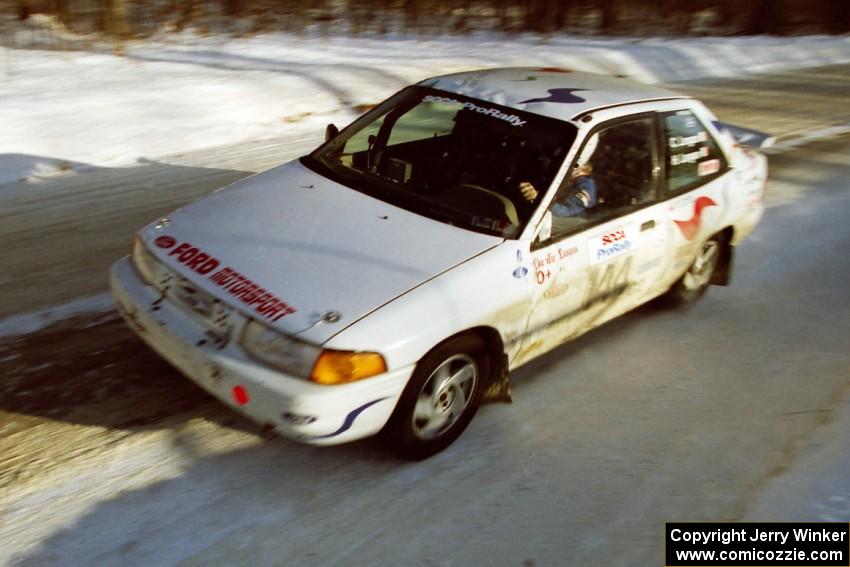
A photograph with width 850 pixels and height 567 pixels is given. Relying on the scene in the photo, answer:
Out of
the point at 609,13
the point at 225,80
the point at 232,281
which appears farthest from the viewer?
the point at 609,13

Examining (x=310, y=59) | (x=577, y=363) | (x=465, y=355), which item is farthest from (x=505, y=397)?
(x=310, y=59)

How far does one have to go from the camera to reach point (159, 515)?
129 inches

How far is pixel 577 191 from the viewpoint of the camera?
4270 mm

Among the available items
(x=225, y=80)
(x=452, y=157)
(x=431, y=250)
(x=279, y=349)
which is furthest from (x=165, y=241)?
(x=225, y=80)

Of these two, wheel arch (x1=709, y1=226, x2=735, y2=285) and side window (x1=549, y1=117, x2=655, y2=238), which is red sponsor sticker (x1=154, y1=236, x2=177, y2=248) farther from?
wheel arch (x1=709, y1=226, x2=735, y2=285)

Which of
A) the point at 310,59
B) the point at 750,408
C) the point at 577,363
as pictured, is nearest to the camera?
the point at 750,408

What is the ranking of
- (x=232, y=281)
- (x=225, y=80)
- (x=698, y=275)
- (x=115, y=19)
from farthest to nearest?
1. (x=115, y=19)
2. (x=225, y=80)
3. (x=698, y=275)
4. (x=232, y=281)

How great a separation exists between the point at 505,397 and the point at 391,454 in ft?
2.17

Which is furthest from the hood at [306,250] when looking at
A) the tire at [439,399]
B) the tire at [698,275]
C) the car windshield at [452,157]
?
the tire at [698,275]

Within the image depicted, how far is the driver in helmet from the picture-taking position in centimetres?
414

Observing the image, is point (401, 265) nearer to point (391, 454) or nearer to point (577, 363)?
point (391, 454)

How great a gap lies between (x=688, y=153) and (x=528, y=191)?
4.69ft

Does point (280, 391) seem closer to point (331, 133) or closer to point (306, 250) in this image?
point (306, 250)

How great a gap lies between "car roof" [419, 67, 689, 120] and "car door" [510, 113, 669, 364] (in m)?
0.18
